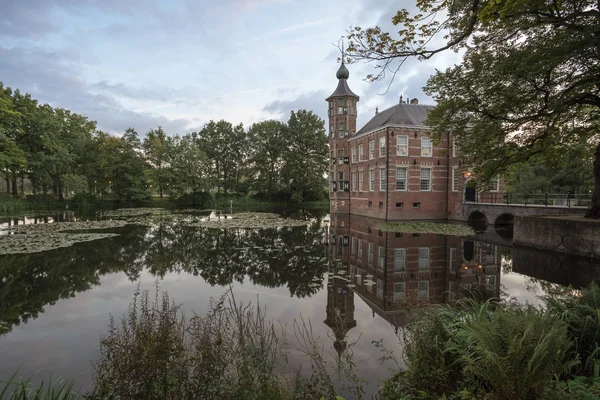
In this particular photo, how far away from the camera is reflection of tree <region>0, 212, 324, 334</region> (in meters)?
7.43

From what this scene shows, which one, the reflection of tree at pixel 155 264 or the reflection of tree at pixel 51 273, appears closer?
the reflection of tree at pixel 51 273

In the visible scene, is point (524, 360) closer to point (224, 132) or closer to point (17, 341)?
point (17, 341)

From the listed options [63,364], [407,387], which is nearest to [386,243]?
[407,387]

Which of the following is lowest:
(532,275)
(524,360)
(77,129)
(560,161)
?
(532,275)

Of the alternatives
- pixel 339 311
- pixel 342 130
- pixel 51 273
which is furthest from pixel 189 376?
pixel 342 130

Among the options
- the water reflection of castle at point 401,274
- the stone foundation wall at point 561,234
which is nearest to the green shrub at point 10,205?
the water reflection of castle at point 401,274

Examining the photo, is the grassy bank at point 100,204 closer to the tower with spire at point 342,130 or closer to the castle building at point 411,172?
the tower with spire at point 342,130

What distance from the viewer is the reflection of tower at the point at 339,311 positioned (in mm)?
5015

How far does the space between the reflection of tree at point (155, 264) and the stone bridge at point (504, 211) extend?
1279 cm

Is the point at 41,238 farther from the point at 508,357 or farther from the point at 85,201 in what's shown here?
the point at 85,201

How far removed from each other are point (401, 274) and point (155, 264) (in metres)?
7.81

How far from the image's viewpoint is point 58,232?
16188 millimetres

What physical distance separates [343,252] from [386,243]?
267 centimetres

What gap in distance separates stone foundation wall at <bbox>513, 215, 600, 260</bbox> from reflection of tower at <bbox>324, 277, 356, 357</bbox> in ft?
30.0
